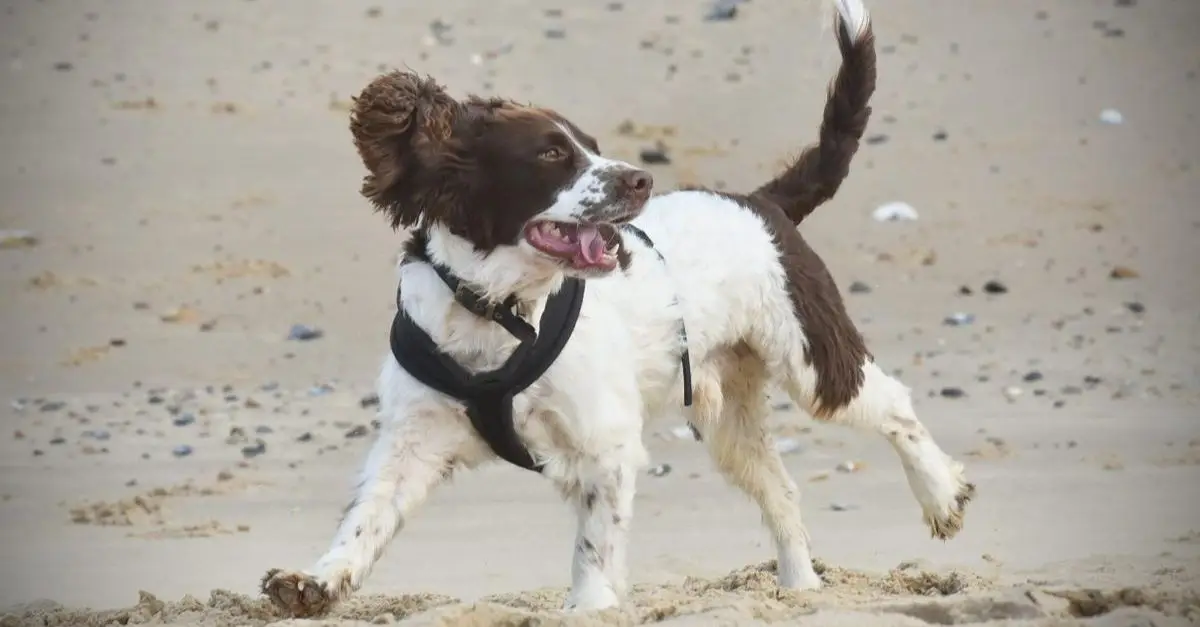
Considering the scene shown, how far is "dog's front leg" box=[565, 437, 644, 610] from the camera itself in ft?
16.7

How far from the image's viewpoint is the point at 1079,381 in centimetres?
907

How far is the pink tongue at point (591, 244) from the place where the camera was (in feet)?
16.1

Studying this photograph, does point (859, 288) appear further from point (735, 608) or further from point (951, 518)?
point (735, 608)

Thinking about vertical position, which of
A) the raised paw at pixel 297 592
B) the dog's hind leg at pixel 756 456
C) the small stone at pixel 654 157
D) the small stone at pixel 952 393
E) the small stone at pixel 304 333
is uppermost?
the raised paw at pixel 297 592

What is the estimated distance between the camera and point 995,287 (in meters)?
10.4

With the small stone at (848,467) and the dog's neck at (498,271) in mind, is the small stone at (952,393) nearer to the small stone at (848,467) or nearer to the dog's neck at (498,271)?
the small stone at (848,467)

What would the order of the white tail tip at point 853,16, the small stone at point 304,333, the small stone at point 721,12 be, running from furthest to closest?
1. the small stone at point 721,12
2. the small stone at point 304,333
3. the white tail tip at point 853,16

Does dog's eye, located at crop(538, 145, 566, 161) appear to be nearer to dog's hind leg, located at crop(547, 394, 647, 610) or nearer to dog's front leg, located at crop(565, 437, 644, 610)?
dog's hind leg, located at crop(547, 394, 647, 610)

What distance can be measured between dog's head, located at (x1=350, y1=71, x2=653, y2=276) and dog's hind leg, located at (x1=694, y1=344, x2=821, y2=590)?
132cm

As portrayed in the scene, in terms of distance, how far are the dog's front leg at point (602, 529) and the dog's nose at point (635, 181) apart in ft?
2.33

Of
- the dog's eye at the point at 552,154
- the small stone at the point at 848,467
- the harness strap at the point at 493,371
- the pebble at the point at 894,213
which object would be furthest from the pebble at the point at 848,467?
the pebble at the point at 894,213

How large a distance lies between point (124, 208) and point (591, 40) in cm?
323

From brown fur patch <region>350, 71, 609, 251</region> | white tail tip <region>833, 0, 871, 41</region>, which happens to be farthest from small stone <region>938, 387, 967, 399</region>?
brown fur patch <region>350, 71, 609, 251</region>

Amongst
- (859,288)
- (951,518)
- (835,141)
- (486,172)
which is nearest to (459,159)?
(486,172)
